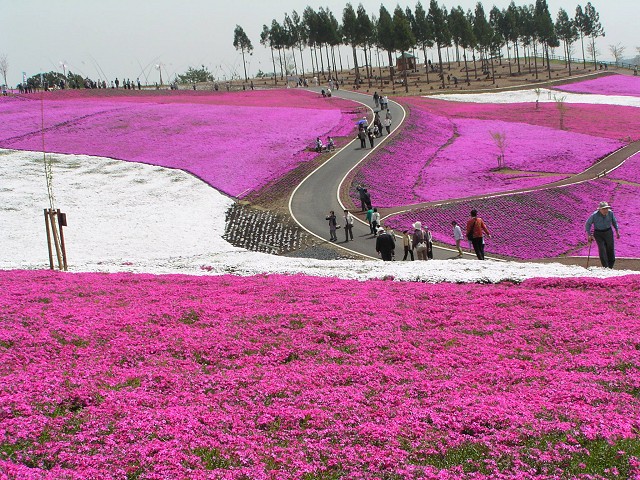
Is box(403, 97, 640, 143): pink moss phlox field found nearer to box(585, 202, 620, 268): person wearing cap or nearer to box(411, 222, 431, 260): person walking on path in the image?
box(411, 222, 431, 260): person walking on path

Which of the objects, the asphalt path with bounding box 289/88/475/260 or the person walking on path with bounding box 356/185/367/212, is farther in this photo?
the person walking on path with bounding box 356/185/367/212

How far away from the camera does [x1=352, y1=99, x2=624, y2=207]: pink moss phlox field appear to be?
163ft

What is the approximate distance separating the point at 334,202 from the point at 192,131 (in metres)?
26.8

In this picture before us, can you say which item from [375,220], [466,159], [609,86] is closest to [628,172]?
[466,159]

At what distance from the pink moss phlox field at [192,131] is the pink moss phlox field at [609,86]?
5374 cm

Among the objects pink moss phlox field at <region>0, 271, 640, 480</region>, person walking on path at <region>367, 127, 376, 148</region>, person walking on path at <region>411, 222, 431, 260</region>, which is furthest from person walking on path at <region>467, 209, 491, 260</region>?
person walking on path at <region>367, 127, 376, 148</region>

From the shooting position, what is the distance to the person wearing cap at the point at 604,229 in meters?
23.9

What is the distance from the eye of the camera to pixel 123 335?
16.2 metres

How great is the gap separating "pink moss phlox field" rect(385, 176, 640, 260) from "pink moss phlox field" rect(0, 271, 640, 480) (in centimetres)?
1726

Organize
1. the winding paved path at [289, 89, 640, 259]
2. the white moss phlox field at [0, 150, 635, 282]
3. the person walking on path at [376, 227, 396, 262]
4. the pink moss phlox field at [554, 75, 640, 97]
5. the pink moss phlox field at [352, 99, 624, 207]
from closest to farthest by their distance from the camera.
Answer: the white moss phlox field at [0, 150, 635, 282]
the person walking on path at [376, 227, 396, 262]
the winding paved path at [289, 89, 640, 259]
the pink moss phlox field at [352, 99, 624, 207]
the pink moss phlox field at [554, 75, 640, 97]

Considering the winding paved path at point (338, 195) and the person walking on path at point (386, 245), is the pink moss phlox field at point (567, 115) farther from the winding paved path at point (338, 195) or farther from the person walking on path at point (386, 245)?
the person walking on path at point (386, 245)

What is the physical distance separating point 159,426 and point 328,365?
400cm

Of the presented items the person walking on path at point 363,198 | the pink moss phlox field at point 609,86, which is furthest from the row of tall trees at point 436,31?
the person walking on path at point 363,198

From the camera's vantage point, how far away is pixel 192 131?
67.2 metres
